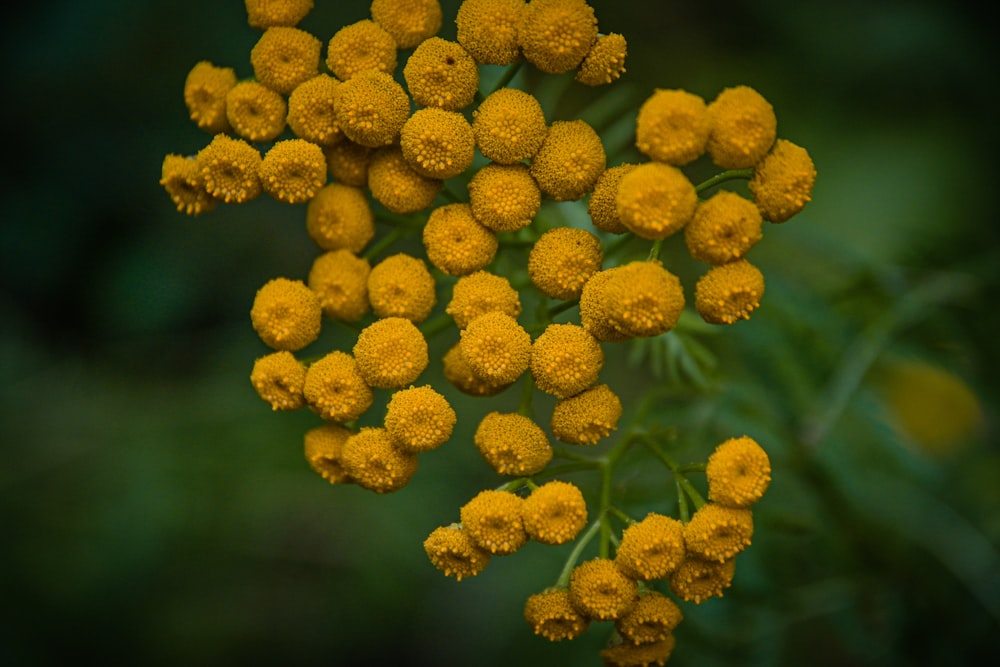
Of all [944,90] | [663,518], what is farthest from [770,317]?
[944,90]

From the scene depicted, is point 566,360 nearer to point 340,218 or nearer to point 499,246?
point 499,246

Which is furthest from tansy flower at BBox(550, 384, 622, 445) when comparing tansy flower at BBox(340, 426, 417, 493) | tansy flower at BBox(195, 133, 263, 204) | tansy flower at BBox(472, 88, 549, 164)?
tansy flower at BBox(195, 133, 263, 204)

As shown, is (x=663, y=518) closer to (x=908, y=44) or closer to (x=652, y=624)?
(x=652, y=624)

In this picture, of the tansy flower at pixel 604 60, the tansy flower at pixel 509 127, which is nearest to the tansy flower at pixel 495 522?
the tansy flower at pixel 509 127

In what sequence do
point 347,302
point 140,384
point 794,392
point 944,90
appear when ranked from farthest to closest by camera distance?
point 944,90
point 140,384
point 794,392
point 347,302

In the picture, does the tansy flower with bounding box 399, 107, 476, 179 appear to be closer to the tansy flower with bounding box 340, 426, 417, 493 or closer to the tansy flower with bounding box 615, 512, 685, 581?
the tansy flower with bounding box 340, 426, 417, 493

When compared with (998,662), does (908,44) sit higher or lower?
higher

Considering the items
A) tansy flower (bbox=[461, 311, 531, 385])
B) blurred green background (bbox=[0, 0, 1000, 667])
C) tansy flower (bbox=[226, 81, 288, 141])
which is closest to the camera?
tansy flower (bbox=[461, 311, 531, 385])
